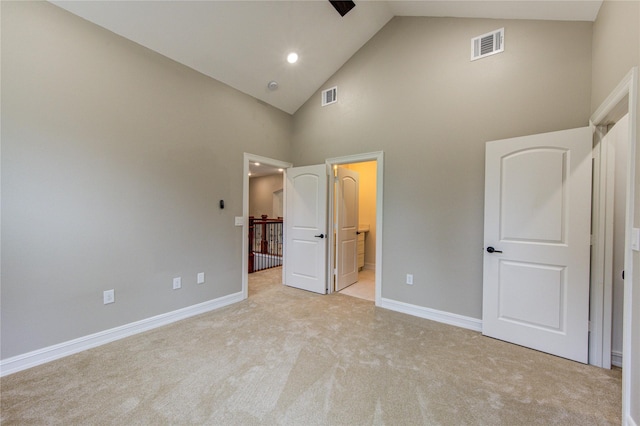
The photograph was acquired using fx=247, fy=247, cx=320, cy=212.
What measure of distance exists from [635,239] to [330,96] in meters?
3.47

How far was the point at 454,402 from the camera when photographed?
1640 millimetres

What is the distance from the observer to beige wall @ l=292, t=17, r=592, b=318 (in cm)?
232

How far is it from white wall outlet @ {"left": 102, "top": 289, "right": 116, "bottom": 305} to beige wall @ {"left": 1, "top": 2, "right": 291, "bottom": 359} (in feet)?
0.12

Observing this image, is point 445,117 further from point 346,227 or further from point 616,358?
point 616,358

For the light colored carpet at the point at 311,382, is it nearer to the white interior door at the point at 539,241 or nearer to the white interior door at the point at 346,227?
the white interior door at the point at 539,241

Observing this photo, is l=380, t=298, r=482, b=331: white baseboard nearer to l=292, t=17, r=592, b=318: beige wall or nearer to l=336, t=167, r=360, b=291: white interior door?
l=292, t=17, r=592, b=318: beige wall

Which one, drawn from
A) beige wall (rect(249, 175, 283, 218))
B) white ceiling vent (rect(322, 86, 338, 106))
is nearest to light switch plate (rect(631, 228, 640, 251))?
white ceiling vent (rect(322, 86, 338, 106))

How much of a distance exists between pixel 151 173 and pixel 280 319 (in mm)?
2155

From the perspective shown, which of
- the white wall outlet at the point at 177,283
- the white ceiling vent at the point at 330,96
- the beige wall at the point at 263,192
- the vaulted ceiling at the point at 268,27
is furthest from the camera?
the beige wall at the point at 263,192

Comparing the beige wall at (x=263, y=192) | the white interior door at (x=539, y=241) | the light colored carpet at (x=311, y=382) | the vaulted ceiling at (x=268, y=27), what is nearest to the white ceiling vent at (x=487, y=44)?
the vaulted ceiling at (x=268, y=27)

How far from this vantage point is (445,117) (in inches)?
112

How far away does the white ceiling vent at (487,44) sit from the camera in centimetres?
253

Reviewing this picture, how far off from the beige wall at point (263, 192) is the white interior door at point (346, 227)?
14.7 feet

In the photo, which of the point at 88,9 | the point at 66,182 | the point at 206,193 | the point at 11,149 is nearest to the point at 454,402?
the point at 206,193
